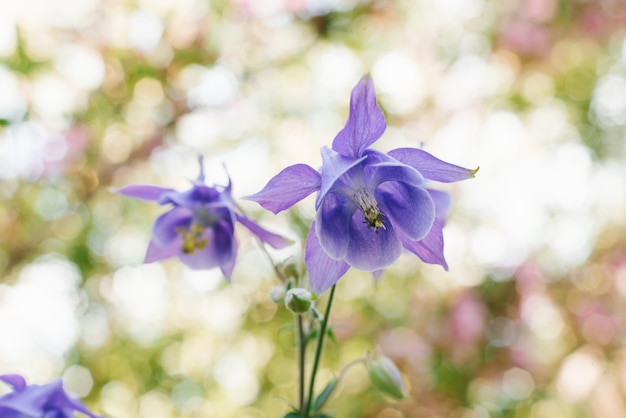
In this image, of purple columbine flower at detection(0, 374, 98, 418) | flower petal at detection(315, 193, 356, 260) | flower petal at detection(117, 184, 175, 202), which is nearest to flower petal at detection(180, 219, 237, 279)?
flower petal at detection(117, 184, 175, 202)

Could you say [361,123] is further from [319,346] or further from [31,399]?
[31,399]

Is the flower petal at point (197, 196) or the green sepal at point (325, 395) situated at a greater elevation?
the flower petal at point (197, 196)

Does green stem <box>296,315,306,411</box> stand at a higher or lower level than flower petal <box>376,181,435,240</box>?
lower

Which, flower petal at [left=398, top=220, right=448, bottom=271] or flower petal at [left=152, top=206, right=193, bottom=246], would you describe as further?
flower petal at [left=152, top=206, right=193, bottom=246]

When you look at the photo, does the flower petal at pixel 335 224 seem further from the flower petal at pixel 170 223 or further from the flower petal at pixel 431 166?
the flower petal at pixel 170 223

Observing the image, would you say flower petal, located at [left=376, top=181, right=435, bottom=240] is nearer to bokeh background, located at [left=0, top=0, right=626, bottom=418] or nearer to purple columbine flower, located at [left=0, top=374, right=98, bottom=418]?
purple columbine flower, located at [left=0, top=374, right=98, bottom=418]

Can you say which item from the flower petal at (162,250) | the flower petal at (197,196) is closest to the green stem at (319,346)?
the flower petal at (197,196)

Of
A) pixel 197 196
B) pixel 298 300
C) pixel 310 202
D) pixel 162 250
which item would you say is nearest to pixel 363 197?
pixel 298 300
